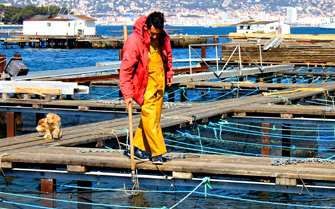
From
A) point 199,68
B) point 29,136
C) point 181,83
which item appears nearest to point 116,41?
point 199,68

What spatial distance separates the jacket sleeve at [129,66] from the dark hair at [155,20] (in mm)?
308

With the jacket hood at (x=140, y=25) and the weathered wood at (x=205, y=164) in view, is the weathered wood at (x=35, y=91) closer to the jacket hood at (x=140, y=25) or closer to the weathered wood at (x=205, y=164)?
the weathered wood at (x=205, y=164)

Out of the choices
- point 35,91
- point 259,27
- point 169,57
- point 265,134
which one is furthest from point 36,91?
point 259,27

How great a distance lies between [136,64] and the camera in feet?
20.1

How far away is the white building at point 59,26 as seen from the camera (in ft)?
265

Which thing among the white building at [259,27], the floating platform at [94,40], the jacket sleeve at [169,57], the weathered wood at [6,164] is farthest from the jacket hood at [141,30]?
the floating platform at [94,40]

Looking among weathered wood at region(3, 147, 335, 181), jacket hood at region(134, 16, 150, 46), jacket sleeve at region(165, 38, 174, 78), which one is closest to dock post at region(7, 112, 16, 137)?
Result: weathered wood at region(3, 147, 335, 181)

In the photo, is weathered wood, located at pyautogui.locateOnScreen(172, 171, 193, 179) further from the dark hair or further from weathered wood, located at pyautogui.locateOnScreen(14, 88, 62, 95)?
weathered wood, located at pyautogui.locateOnScreen(14, 88, 62, 95)

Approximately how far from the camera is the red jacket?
6047 mm

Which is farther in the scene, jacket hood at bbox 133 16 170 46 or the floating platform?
the floating platform

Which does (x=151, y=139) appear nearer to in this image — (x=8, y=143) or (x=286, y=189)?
(x=286, y=189)

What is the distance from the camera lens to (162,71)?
633cm

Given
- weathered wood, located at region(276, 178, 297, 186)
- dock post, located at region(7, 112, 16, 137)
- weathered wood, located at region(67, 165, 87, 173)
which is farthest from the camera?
dock post, located at region(7, 112, 16, 137)

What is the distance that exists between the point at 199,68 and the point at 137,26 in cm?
1675
